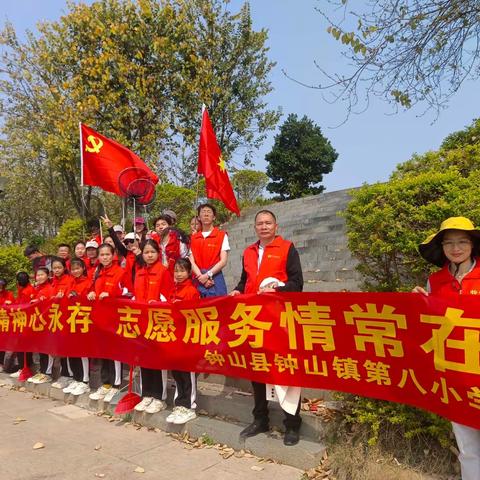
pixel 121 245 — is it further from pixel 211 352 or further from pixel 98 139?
pixel 211 352

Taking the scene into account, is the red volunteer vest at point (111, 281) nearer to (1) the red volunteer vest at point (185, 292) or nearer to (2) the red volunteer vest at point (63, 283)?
(2) the red volunteer vest at point (63, 283)

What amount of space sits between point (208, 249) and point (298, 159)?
20684mm

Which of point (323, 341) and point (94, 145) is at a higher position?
point (94, 145)

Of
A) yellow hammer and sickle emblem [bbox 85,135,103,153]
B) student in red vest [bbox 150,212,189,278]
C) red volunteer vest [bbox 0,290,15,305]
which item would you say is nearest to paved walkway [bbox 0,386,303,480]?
student in red vest [bbox 150,212,189,278]

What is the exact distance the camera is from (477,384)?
2.65m

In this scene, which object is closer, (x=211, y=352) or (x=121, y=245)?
(x=211, y=352)

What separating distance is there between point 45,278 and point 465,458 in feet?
19.1

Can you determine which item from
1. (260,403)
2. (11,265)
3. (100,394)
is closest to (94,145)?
(100,394)

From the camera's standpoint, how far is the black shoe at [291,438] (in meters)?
3.62

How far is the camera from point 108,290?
5566 mm

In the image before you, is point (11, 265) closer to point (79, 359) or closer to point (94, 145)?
point (94, 145)

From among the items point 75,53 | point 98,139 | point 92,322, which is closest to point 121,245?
point 92,322

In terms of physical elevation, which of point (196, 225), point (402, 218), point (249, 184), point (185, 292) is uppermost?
point (249, 184)

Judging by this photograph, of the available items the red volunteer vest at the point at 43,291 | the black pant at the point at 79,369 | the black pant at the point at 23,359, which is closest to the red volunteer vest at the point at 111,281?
the black pant at the point at 79,369
